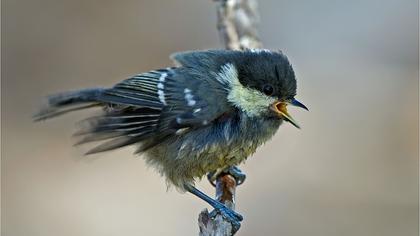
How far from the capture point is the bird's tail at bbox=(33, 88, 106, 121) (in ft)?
8.91

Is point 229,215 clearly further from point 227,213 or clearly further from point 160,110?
point 160,110

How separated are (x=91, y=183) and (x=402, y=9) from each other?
285 centimetres

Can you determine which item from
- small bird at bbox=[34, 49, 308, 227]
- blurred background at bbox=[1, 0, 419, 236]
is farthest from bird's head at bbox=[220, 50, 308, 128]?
blurred background at bbox=[1, 0, 419, 236]

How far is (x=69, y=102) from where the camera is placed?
109 inches

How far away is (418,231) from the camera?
153 inches

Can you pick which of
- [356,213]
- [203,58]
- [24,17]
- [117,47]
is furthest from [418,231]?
[24,17]

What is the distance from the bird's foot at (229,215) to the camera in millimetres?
2539

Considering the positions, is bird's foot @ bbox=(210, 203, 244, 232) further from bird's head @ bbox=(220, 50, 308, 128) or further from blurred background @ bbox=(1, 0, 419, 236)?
blurred background @ bbox=(1, 0, 419, 236)

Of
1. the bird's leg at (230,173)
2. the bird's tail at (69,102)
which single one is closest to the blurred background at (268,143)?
the bird's tail at (69,102)

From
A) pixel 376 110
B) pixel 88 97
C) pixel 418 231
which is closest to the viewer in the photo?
pixel 88 97

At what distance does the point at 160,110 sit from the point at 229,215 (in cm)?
47

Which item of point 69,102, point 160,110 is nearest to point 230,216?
point 160,110

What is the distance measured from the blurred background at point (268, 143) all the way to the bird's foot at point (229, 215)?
0.95 meters

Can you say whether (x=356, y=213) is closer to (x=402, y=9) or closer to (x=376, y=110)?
(x=376, y=110)
